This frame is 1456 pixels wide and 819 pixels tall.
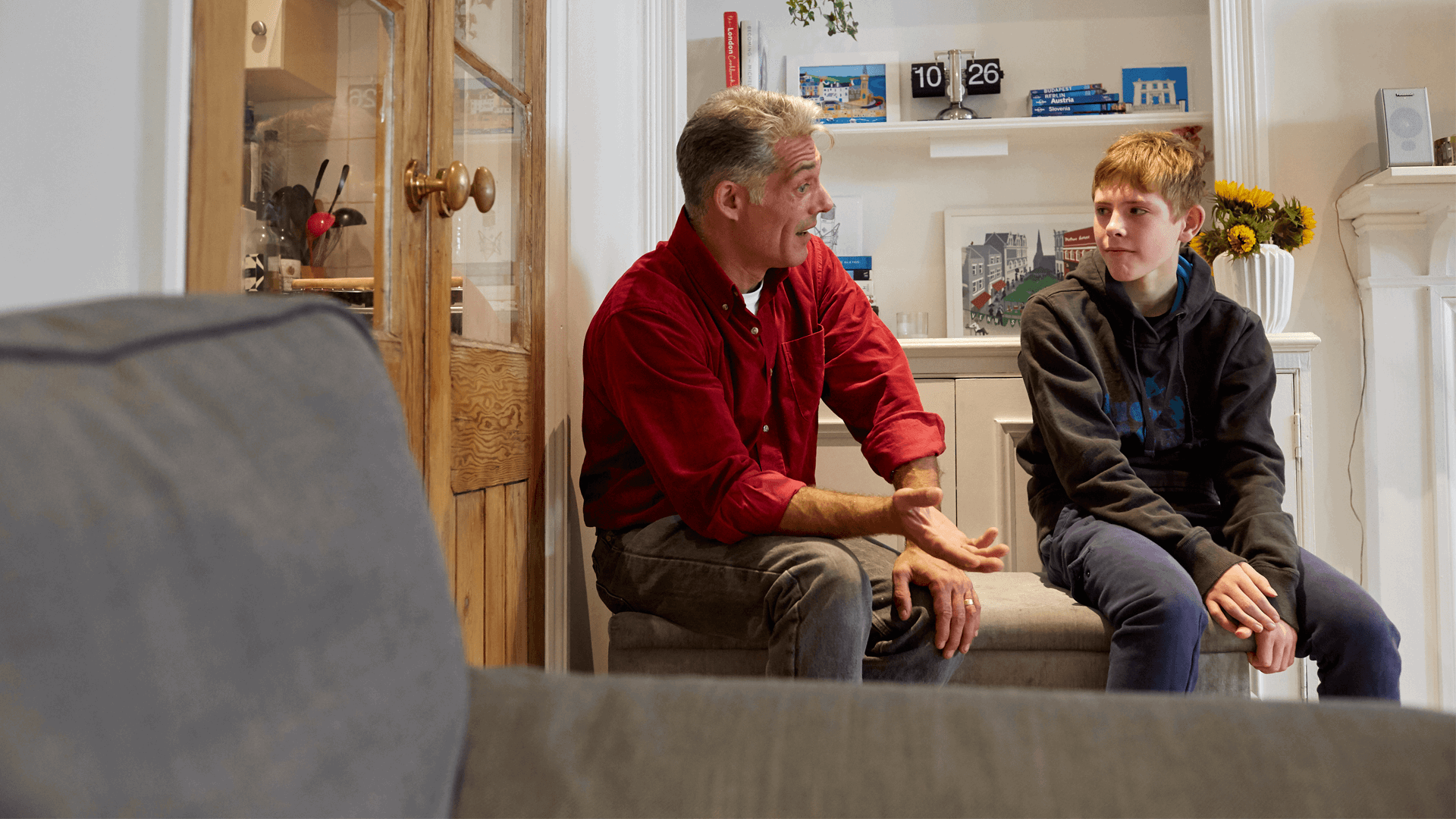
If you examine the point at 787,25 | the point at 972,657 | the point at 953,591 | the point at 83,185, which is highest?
the point at 787,25

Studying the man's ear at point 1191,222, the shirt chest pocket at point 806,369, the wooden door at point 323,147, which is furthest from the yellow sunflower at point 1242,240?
the wooden door at point 323,147

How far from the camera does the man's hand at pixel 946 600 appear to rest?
1.30 meters

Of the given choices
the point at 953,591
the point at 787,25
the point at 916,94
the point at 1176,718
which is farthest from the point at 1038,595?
the point at 787,25

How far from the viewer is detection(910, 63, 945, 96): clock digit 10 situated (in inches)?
106

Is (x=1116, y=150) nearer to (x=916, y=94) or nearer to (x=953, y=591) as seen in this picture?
(x=953, y=591)

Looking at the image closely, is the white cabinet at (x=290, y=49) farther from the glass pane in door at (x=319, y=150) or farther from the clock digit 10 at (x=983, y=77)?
the clock digit 10 at (x=983, y=77)

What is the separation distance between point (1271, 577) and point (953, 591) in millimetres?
503

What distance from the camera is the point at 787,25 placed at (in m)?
2.79

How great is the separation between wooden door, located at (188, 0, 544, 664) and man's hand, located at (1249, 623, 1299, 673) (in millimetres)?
1074

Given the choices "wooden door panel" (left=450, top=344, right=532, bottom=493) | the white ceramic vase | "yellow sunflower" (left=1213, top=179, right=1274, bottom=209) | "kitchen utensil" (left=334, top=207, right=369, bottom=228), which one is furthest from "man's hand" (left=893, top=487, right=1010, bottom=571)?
"yellow sunflower" (left=1213, top=179, right=1274, bottom=209)

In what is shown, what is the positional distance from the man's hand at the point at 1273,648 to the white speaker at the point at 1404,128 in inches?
57.2

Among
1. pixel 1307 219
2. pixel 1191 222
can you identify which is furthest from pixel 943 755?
pixel 1307 219

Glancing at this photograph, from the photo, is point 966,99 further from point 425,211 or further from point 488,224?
point 425,211

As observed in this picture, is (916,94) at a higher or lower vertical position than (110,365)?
higher
